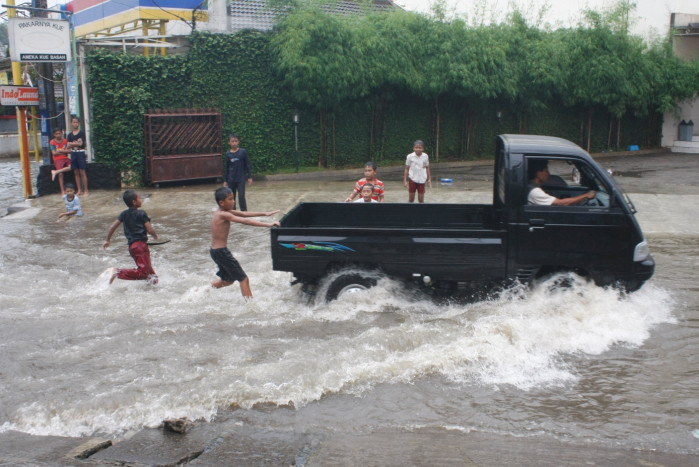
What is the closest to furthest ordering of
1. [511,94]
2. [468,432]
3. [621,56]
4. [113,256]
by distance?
[468,432]
[113,256]
[511,94]
[621,56]

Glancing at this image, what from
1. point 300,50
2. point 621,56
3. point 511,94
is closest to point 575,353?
point 300,50

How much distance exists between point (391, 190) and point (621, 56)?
14.2m

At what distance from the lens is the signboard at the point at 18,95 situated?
15.4 metres

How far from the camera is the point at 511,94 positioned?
2388 centimetres

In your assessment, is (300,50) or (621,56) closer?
(300,50)

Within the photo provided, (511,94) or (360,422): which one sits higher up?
(511,94)

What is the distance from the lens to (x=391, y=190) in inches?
675

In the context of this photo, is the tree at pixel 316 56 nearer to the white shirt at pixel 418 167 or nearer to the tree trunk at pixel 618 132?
the white shirt at pixel 418 167

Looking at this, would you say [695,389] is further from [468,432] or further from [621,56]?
[621,56]

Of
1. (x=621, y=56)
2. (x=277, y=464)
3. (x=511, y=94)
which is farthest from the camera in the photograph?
(x=621, y=56)

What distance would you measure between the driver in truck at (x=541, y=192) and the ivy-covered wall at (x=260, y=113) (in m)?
12.5

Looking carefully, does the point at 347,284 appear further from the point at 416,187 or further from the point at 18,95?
the point at 18,95

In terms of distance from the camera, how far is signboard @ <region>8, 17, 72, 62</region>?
15125mm

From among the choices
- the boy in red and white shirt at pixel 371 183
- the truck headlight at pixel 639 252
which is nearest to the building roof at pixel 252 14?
the boy in red and white shirt at pixel 371 183
